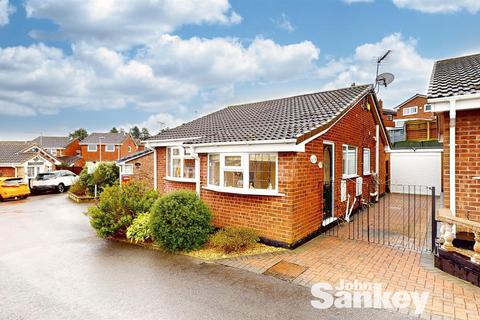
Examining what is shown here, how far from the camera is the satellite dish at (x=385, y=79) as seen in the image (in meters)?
11.6

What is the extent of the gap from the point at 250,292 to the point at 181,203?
10.3ft

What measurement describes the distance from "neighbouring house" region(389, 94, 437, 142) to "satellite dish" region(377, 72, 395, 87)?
193 cm

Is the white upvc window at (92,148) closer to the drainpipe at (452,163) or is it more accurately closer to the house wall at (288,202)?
the house wall at (288,202)

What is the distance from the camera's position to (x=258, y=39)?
50.3 feet

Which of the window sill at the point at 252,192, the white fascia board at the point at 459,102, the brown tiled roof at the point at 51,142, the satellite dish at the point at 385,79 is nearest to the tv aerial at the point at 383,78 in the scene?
the satellite dish at the point at 385,79

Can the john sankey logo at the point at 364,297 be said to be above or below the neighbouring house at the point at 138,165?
below

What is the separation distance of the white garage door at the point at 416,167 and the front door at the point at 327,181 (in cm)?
956

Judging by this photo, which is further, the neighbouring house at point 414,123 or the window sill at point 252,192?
the neighbouring house at point 414,123

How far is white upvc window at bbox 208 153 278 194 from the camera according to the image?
6.89 m

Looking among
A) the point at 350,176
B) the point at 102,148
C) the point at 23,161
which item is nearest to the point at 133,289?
the point at 350,176

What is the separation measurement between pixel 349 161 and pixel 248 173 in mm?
5186

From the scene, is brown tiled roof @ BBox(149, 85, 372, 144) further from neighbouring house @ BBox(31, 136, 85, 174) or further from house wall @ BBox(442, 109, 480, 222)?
neighbouring house @ BBox(31, 136, 85, 174)

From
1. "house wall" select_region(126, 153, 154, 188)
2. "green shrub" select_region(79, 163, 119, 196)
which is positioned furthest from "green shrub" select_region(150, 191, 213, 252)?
"green shrub" select_region(79, 163, 119, 196)

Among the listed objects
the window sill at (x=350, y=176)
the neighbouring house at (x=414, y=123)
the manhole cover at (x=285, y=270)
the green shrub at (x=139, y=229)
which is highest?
the neighbouring house at (x=414, y=123)
